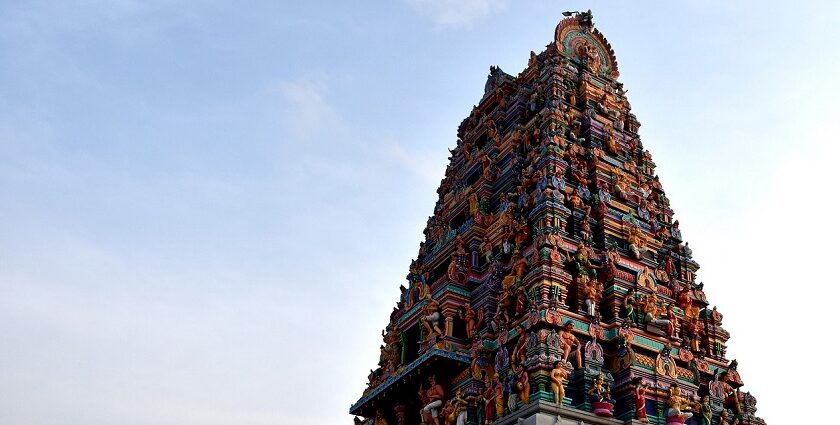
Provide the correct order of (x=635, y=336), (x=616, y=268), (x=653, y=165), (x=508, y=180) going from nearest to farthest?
(x=635, y=336), (x=616, y=268), (x=508, y=180), (x=653, y=165)

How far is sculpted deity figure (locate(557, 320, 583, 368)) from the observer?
73.5ft

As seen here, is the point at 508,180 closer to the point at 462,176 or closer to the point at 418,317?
the point at 462,176

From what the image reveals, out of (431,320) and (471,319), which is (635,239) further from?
(431,320)

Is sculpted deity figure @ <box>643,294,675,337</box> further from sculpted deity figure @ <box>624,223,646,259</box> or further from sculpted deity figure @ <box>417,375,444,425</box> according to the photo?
sculpted deity figure @ <box>417,375,444,425</box>

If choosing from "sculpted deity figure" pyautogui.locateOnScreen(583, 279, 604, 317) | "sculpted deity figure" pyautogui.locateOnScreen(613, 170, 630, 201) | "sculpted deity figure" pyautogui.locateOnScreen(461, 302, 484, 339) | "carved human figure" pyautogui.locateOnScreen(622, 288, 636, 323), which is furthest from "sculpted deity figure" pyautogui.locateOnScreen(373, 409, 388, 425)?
"sculpted deity figure" pyautogui.locateOnScreen(613, 170, 630, 201)

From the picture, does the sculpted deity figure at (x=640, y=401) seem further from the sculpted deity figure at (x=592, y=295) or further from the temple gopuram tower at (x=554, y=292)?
the sculpted deity figure at (x=592, y=295)

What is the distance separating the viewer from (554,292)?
2391 centimetres

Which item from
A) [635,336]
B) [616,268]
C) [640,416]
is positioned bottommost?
[640,416]

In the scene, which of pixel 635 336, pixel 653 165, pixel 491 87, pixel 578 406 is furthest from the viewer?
pixel 491 87

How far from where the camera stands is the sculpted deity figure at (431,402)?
2420 centimetres

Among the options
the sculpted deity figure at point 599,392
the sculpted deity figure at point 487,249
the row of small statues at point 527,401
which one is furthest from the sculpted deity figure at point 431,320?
the sculpted deity figure at point 599,392

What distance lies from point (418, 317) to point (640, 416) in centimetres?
771

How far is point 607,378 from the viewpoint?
22.4 m

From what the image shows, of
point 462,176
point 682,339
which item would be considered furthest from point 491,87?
point 682,339
